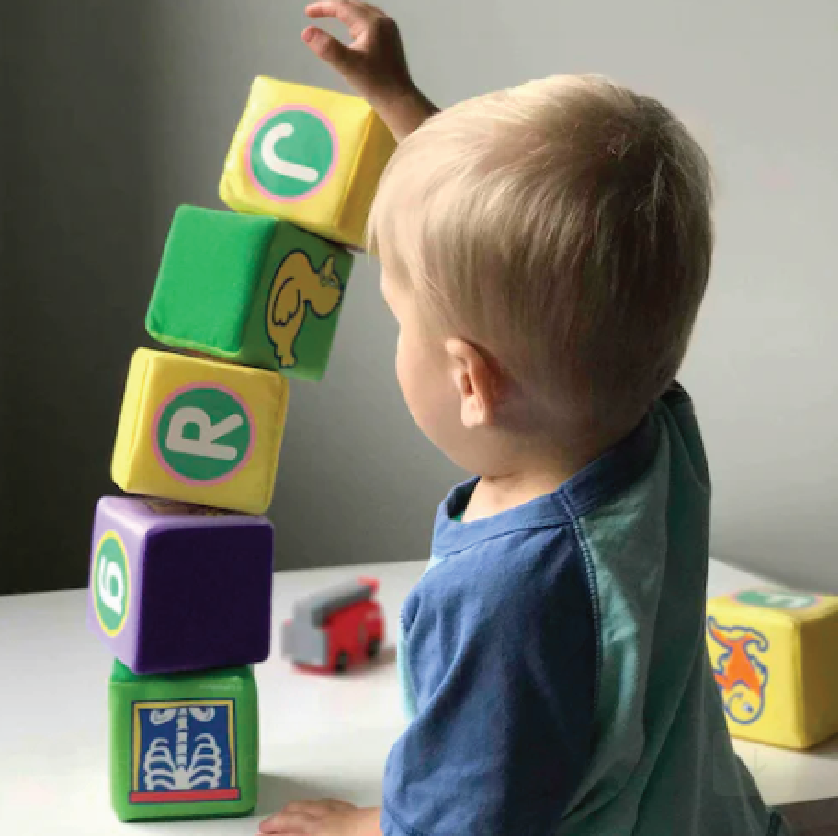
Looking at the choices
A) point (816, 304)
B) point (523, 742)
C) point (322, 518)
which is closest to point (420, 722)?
point (523, 742)

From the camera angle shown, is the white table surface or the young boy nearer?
the young boy

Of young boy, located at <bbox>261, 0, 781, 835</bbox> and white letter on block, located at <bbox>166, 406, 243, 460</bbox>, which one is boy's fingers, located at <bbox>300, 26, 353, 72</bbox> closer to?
Result: young boy, located at <bbox>261, 0, 781, 835</bbox>

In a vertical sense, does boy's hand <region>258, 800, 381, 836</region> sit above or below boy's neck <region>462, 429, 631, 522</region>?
below

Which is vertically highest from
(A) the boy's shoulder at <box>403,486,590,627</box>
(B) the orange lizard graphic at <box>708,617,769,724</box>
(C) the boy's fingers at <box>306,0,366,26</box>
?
(C) the boy's fingers at <box>306,0,366,26</box>

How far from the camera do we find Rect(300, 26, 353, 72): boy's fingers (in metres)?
0.78

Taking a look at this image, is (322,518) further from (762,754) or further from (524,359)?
(524,359)

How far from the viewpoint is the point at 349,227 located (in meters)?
0.90

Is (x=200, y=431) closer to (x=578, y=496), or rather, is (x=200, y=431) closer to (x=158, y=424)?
(x=158, y=424)

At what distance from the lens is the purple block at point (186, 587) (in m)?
0.87

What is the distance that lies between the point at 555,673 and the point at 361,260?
4.26 ft

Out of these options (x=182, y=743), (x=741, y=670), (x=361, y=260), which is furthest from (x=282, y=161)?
(x=361, y=260)

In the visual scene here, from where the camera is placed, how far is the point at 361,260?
6.12ft

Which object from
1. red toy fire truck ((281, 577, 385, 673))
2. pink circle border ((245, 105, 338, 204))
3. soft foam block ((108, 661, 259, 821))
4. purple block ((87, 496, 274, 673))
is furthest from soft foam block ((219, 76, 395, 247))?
red toy fire truck ((281, 577, 385, 673))

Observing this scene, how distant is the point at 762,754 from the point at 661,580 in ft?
1.56
